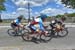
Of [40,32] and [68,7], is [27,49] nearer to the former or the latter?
[40,32]

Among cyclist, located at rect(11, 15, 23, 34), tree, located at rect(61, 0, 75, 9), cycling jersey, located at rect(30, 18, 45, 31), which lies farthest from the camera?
tree, located at rect(61, 0, 75, 9)

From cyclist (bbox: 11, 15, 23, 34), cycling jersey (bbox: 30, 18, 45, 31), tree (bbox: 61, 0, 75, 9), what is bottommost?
tree (bbox: 61, 0, 75, 9)

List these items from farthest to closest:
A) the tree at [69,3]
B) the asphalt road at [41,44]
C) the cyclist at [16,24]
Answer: the tree at [69,3] → the cyclist at [16,24] → the asphalt road at [41,44]

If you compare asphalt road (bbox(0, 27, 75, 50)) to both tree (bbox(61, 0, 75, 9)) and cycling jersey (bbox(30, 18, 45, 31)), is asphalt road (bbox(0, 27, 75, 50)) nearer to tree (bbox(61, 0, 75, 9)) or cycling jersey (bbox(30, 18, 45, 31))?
cycling jersey (bbox(30, 18, 45, 31))

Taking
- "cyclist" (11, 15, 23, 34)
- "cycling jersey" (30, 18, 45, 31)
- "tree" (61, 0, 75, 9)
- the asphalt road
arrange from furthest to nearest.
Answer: "tree" (61, 0, 75, 9)
"cyclist" (11, 15, 23, 34)
"cycling jersey" (30, 18, 45, 31)
the asphalt road

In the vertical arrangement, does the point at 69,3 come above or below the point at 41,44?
below

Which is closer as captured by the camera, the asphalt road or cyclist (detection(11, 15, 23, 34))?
the asphalt road

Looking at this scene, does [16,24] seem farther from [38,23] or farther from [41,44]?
[41,44]

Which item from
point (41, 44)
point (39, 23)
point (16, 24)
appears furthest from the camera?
point (16, 24)

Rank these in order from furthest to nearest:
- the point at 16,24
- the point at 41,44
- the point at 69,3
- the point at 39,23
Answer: the point at 69,3, the point at 16,24, the point at 39,23, the point at 41,44

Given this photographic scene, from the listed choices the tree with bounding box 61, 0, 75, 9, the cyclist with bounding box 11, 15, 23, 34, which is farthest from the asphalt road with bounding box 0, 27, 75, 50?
the tree with bounding box 61, 0, 75, 9

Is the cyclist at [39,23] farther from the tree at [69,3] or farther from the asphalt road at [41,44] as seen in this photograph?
the tree at [69,3]

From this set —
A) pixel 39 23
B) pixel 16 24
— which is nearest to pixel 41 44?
pixel 39 23

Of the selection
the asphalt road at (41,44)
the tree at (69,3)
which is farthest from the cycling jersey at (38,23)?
the tree at (69,3)
